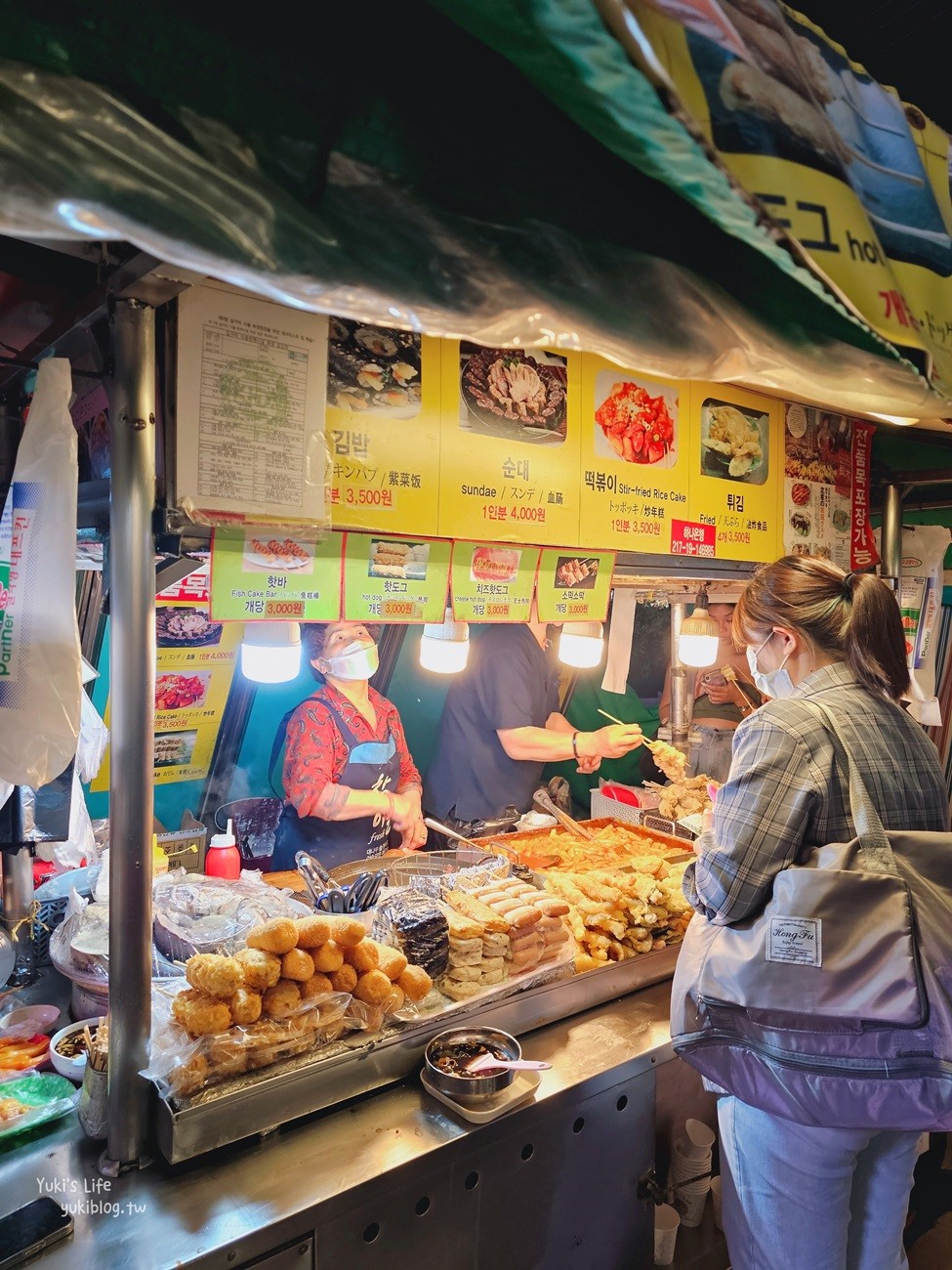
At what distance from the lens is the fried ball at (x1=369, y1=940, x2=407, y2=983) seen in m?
2.30

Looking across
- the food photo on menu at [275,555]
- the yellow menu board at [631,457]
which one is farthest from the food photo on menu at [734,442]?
the food photo on menu at [275,555]

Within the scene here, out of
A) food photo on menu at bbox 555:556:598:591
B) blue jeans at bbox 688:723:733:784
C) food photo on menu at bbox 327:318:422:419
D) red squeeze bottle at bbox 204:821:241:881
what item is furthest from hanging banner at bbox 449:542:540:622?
blue jeans at bbox 688:723:733:784

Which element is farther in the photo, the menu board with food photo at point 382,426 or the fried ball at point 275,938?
the menu board with food photo at point 382,426

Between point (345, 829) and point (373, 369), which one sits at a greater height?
point (373, 369)

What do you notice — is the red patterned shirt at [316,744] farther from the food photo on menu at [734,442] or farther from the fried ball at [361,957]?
the food photo on menu at [734,442]

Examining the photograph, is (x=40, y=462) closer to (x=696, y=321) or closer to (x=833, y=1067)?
(x=696, y=321)

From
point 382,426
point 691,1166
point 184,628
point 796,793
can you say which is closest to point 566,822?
point 691,1166

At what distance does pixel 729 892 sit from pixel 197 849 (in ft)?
7.34

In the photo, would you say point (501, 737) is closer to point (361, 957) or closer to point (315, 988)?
point (361, 957)

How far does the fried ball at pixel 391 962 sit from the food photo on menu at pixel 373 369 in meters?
1.69

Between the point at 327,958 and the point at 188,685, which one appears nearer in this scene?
the point at 327,958

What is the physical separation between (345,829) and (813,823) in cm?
284

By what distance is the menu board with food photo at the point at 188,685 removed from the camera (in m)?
5.25

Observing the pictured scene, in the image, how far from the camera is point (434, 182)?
989 mm
